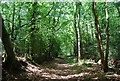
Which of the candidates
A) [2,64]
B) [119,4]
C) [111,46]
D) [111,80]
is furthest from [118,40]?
[2,64]

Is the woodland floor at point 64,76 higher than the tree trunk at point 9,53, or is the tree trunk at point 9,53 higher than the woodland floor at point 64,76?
the tree trunk at point 9,53


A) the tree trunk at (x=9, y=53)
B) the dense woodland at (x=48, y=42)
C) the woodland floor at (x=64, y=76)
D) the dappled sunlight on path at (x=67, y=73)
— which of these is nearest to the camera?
the woodland floor at (x=64, y=76)

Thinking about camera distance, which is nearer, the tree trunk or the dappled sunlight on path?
the tree trunk

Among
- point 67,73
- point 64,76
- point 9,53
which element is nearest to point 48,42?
point 67,73

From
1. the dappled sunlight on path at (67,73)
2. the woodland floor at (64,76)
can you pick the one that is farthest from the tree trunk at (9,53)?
the dappled sunlight on path at (67,73)

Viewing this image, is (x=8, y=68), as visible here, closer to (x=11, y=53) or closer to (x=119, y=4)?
(x=11, y=53)

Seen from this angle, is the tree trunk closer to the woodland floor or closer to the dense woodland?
the dense woodland

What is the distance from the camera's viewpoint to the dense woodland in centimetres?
698

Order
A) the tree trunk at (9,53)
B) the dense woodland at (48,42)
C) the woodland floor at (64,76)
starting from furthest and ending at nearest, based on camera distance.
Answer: the dense woodland at (48,42) → the tree trunk at (9,53) → the woodland floor at (64,76)

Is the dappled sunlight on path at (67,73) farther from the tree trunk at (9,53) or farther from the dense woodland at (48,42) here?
the tree trunk at (9,53)

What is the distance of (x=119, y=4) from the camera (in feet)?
34.6

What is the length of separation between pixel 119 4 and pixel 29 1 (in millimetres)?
7349

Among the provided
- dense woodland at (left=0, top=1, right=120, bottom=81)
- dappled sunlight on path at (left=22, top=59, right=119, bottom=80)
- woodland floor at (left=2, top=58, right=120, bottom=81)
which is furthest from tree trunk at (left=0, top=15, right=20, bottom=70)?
dappled sunlight on path at (left=22, top=59, right=119, bottom=80)

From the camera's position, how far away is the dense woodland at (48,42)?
698 centimetres
